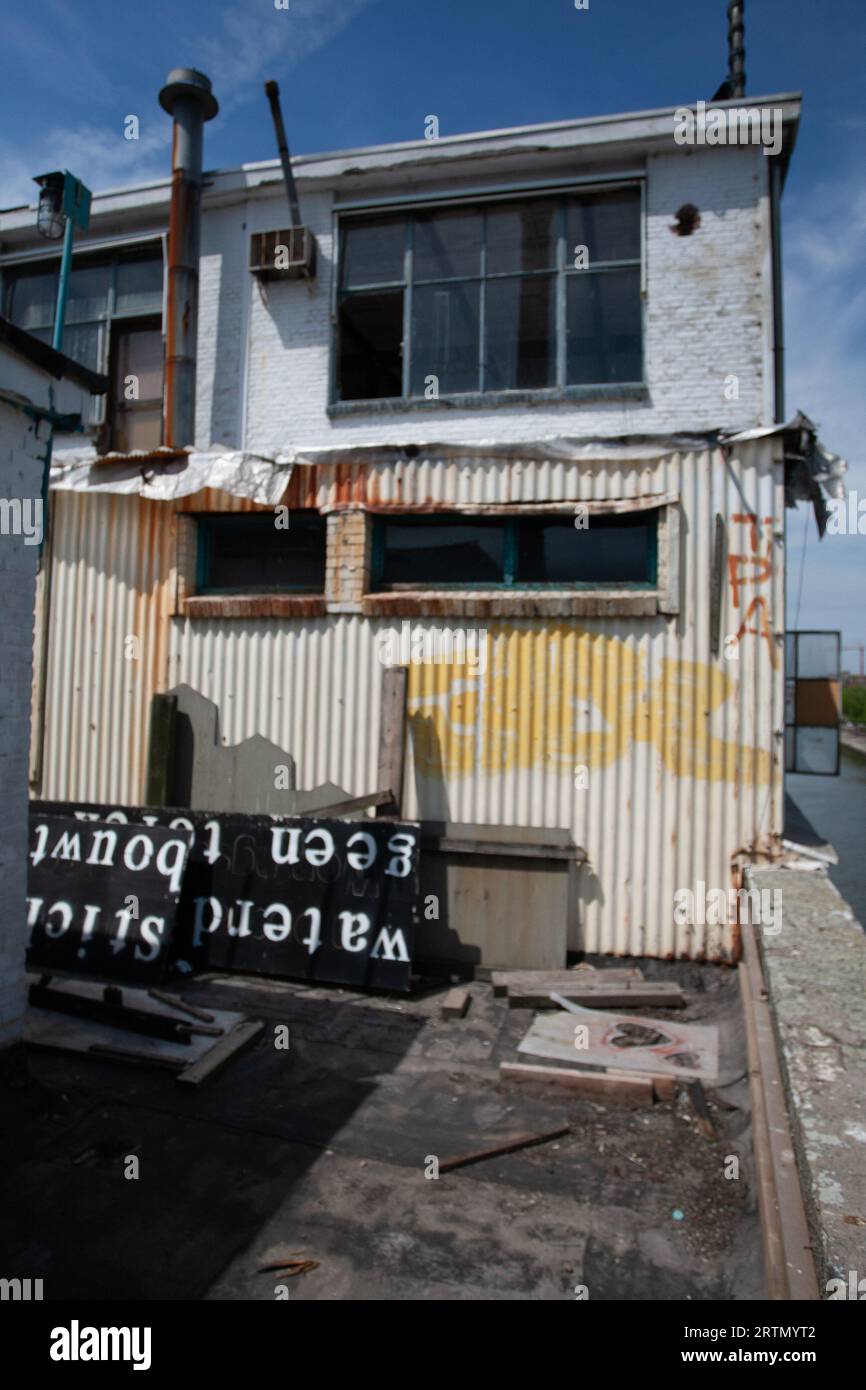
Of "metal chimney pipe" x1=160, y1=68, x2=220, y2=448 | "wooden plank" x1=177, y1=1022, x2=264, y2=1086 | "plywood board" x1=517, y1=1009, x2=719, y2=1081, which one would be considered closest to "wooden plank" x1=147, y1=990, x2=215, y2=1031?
"wooden plank" x1=177, y1=1022, x2=264, y2=1086

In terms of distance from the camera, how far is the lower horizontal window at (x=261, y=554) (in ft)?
25.9

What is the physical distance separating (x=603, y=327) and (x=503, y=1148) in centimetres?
695

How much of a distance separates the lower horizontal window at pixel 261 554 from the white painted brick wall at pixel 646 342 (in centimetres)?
98

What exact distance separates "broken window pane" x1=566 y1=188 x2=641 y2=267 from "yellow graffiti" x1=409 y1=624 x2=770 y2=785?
12.3 ft

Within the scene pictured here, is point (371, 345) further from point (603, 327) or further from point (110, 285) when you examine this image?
point (110, 285)

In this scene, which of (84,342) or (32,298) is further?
(32,298)

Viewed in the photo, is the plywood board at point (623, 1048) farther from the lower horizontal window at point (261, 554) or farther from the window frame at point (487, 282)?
the window frame at point (487, 282)

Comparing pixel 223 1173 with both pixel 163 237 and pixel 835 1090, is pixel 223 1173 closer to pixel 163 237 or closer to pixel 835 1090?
pixel 835 1090

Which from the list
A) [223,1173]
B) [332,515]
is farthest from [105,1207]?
[332,515]

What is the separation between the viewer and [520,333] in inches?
320

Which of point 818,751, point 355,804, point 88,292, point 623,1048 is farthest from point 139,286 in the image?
point 623,1048

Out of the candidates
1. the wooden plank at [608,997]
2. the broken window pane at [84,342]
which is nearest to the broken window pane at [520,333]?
the broken window pane at [84,342]

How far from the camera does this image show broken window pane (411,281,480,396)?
8.22 meters

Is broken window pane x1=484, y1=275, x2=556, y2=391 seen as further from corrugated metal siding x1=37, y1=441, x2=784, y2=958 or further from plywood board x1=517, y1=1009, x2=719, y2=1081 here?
plywood board x1=517, y1=1009, x2=719, y2=1081
